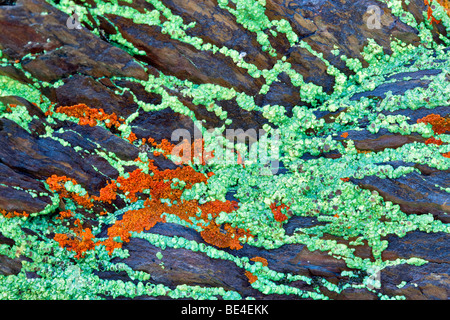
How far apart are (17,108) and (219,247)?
382 centimetres

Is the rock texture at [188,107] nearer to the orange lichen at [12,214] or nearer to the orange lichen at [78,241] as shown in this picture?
the orange lichen at [12,214]

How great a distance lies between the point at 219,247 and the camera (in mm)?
5336

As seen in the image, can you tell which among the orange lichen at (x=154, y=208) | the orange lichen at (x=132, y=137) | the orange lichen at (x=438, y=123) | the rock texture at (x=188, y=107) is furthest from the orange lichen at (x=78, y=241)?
the orange lichen at (x=438, y=123)

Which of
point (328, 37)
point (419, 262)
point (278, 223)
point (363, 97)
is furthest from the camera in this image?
point (328, 37)

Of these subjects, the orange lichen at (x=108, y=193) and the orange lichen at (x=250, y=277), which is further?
the orange lichen at (x=108, y=193)

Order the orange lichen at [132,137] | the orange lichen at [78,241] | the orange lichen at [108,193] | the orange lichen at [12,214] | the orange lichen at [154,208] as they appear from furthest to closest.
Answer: the orange lichen at [132,137] → the orange lichen at [108,193] → the orange lichen at [154,208] → the orange lichen at [78,241] → the orange lichen at [12,214]

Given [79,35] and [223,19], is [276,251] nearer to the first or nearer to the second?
[223,19]

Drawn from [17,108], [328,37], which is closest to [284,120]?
[328,37]

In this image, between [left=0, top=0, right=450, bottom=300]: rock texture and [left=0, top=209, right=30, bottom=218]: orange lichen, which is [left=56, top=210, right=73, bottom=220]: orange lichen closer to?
[left=0, top=0, right=450, bottom=300]: rock texture

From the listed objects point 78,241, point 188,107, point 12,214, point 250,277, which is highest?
point 188,107

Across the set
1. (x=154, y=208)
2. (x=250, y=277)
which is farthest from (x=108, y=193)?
(x=250, y=277)

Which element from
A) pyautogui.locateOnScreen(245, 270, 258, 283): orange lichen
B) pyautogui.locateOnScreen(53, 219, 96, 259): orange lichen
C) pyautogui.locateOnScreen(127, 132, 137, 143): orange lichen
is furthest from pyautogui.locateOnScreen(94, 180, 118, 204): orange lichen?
pyautogui.locateOnScreen(245, 270, 258, 283): orange lichen

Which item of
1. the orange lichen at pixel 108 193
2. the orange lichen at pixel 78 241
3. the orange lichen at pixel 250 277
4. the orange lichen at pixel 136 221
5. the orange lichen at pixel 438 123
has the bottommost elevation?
the orange lichen at pixel 250 277

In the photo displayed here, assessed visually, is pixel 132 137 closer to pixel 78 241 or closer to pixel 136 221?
pixel 136 221
